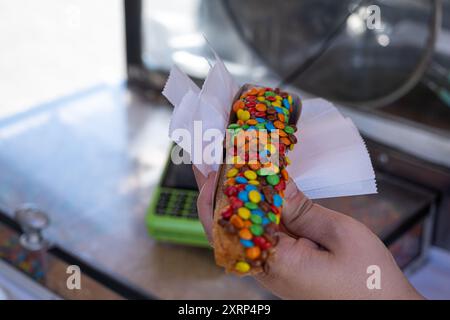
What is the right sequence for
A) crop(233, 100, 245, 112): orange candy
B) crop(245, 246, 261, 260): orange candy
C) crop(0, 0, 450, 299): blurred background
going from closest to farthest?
crop(245, 246, 261, 260): orange candy < crop(233, 100, 245, 112): orange candy < crop(0, 0, 450, 299): blurred background

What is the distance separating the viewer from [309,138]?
594mm

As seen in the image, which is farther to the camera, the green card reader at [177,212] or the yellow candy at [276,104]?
the green card reader at [177,212]

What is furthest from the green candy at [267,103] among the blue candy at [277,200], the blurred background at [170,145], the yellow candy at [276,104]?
the blurred background at [170,145]

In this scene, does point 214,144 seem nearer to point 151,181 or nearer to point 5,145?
point 151,181

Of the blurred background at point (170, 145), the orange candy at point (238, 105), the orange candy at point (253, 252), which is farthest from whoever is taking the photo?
the blurred background at point (170, 145)

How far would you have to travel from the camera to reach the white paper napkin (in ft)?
1.69

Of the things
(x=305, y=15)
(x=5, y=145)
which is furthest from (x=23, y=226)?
(x=305, y=15)

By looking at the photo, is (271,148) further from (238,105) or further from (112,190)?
(112,190)

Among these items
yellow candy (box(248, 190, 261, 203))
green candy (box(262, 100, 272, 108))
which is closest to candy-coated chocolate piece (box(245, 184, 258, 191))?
yellow candy (box(248, 190, 261, 203))

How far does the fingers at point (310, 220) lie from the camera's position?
512mm

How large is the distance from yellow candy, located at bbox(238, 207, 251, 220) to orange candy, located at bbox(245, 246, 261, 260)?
2 centimetres

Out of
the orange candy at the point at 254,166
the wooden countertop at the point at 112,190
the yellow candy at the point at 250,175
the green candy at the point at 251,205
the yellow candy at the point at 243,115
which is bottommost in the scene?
the wooden countertop at the point at 112,190

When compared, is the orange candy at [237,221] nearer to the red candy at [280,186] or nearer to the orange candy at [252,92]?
the red candy at [280,186]

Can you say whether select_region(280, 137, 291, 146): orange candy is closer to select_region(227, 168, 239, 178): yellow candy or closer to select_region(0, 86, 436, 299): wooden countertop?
select_region(227, 168, 239, 178): yellow candy
